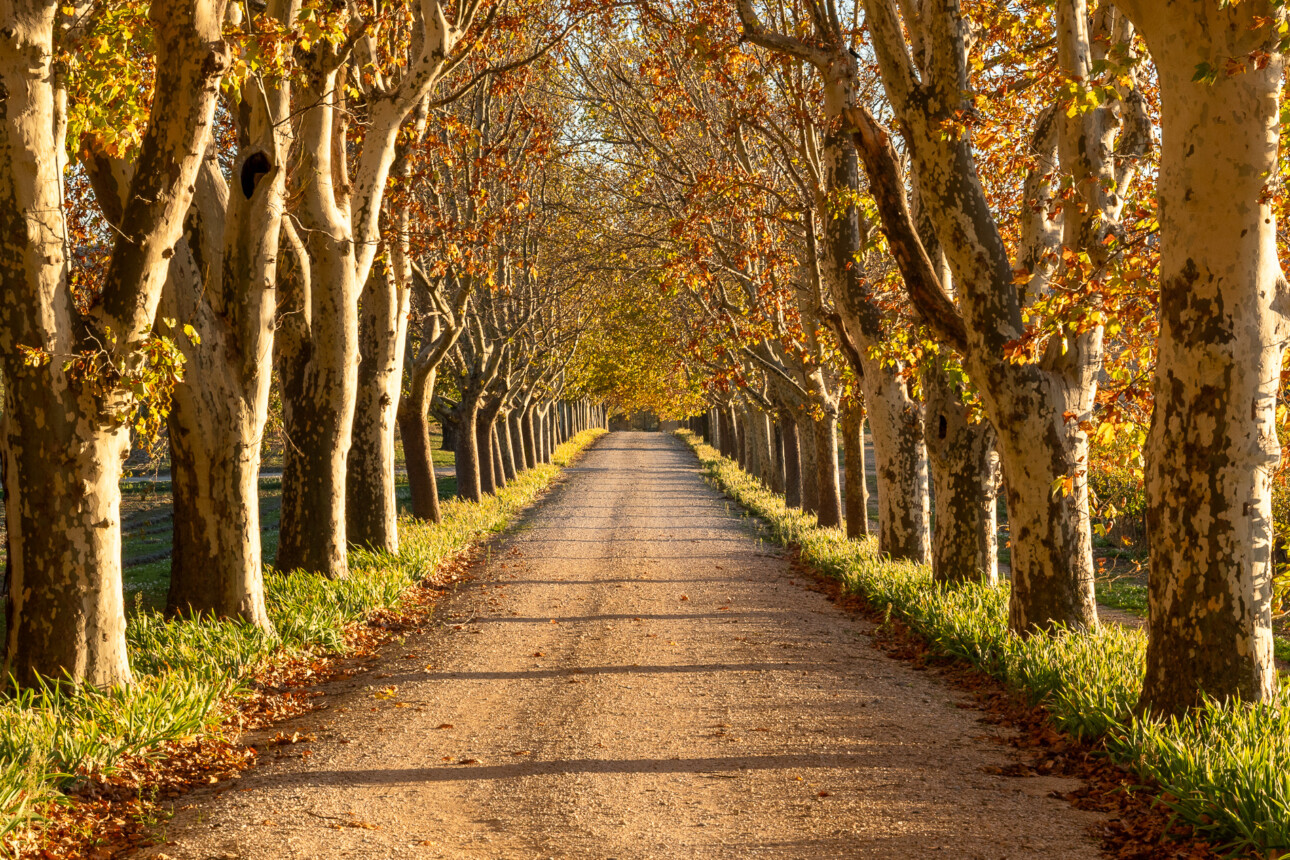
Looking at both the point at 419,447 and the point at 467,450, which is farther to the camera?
the point at 467,450

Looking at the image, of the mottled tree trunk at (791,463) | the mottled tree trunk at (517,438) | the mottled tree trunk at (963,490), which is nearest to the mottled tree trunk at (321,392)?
the mottled tree trunk at (963,490)

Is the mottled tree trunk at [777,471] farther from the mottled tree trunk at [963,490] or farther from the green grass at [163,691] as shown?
the mottled tree trunk at [963,490]

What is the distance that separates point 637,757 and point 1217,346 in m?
4.01

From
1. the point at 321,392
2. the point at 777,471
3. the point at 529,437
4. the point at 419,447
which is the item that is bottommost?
the point at 777,471

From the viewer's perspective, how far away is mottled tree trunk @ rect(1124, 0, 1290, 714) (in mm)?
5223

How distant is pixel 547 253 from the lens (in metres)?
26.3

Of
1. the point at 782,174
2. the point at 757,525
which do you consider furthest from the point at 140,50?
the point at 757,525

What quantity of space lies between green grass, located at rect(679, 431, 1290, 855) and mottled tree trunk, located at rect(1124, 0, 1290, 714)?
0.32m

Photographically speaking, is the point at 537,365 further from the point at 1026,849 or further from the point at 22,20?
the point at 1026,849

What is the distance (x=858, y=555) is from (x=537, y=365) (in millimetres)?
20732

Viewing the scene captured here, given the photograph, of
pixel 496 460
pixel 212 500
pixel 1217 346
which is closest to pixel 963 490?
pixel 1217 346

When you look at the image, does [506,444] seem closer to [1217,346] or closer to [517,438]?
[517,438]

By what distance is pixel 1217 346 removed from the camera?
5277mm

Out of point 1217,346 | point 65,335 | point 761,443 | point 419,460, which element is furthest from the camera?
point 761,443
